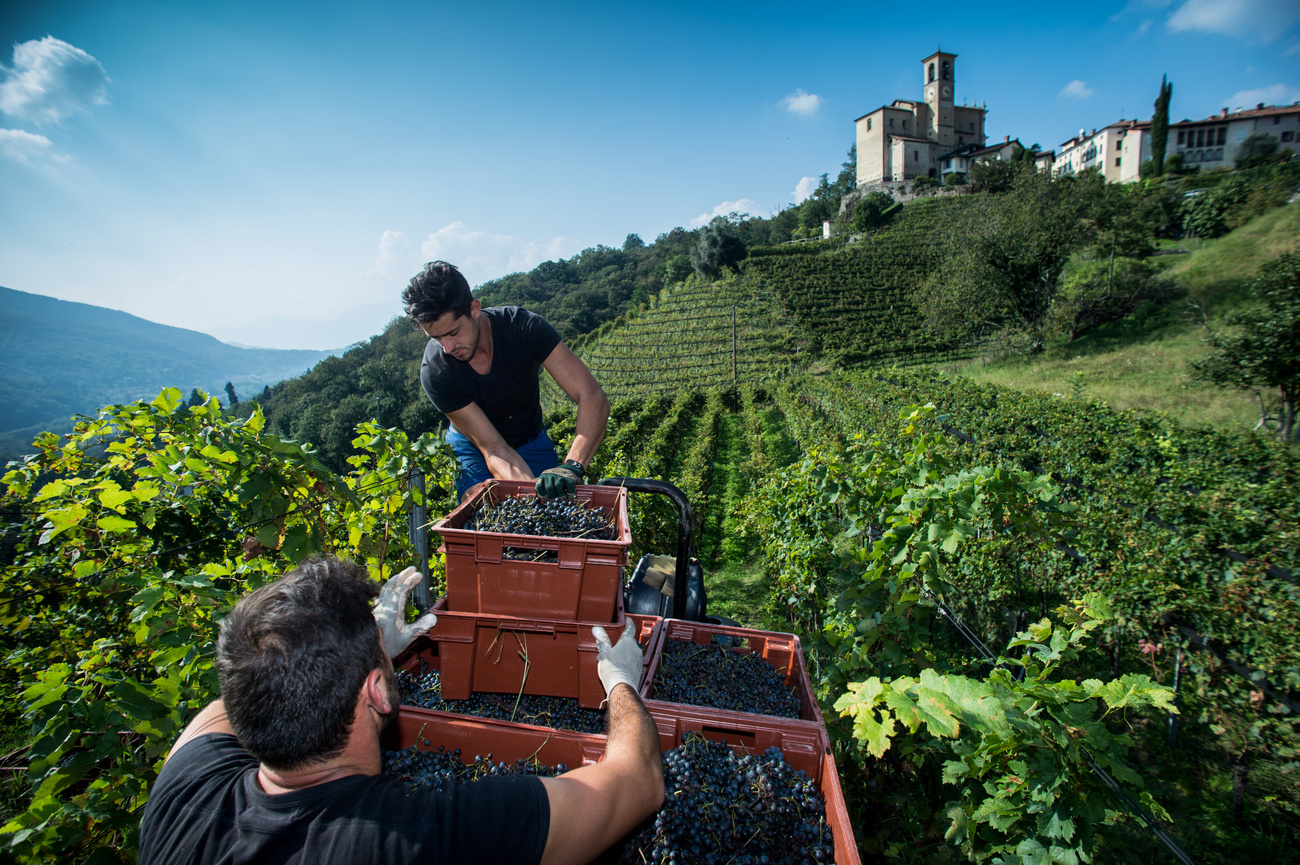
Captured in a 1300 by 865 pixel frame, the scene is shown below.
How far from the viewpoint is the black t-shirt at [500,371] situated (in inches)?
118

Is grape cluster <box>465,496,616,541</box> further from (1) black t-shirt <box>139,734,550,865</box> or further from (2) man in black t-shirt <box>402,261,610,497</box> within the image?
(1) black t-shirt <box>139,734,550,865</box>

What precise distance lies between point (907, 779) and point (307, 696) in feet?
8.22

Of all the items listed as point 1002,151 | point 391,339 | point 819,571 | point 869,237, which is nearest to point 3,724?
point 819,571

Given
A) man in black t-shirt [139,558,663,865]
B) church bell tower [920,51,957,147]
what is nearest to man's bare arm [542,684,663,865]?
man in black t-shirt [139,558,663,865]

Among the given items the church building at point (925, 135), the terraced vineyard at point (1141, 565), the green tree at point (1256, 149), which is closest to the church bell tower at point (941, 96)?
the church building at point (925, 135)

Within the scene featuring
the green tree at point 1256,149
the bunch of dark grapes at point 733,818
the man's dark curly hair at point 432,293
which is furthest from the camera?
the green tree at point 1256,149

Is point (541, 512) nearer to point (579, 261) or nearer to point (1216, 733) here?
point (1216, 733)

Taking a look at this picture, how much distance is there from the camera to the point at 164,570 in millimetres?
2492

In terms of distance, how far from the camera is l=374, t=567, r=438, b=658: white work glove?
1.87 meters

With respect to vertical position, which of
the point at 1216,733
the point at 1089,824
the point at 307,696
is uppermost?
the point at 307,696

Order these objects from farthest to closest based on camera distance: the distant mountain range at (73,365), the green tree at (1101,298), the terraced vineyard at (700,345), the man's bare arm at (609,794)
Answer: the distant mountain range at (73,365)
the terraced vineyard at (700,345)
the green tree at (1101,298)
the man's bare arm at (609,794)

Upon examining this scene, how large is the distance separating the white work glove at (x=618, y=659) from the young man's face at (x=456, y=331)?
1.59m

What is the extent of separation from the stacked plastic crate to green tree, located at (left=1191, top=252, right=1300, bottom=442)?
14.4m

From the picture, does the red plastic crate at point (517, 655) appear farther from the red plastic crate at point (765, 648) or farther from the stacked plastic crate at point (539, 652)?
the red plastic crate at point (765, 648)
